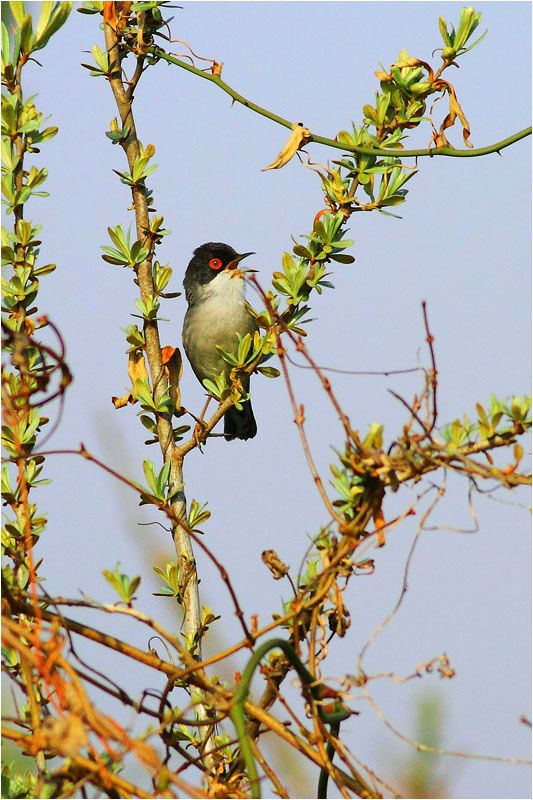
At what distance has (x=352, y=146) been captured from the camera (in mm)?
3055

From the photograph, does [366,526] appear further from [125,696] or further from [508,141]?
[508,141]

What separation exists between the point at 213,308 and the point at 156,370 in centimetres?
347

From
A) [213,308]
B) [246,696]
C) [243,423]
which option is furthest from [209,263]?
[246,696]

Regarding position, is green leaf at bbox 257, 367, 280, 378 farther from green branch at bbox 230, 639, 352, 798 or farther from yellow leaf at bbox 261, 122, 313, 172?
green branch at bbox 230, 639, 352, 798

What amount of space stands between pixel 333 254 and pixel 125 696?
1.65 metres

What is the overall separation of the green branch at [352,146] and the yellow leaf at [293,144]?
0.08ft

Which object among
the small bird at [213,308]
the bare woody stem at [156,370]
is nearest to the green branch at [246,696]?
the bare woody stem at [156,370]

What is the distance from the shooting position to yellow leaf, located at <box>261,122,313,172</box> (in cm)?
302

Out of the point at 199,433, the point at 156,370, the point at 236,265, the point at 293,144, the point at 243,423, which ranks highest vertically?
the point at 236,265

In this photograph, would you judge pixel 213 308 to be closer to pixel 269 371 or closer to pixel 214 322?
pixel 214 322

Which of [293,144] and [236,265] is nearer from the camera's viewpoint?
[293,144]

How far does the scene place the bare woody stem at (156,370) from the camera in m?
3.02

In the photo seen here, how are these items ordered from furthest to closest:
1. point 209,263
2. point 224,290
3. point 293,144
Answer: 1. point 209,263
2. point 224,290
3. point 293,144

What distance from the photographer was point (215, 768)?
2471 mm
